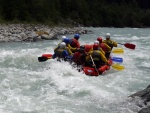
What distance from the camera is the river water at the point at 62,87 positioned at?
7168mm

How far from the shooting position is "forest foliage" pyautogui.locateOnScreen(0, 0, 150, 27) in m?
35.1

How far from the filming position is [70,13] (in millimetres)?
54812

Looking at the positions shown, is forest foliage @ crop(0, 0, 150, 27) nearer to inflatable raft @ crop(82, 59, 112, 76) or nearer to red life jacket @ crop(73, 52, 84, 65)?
red life jacket @ crop(73, 52, 84, 65)

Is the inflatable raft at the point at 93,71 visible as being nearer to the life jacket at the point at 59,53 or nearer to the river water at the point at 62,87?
the river water at the point at 62,87

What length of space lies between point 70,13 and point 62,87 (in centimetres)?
4672

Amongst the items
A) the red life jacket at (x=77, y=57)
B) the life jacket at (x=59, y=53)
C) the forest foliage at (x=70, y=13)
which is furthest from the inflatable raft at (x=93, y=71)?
the forest foliage at (x=70, y=13)

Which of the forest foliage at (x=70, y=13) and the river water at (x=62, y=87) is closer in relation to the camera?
the river water at (x=62, y=87)

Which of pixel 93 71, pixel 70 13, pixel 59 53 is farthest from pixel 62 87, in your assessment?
pixel 70 13

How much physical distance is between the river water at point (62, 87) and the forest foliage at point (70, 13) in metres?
21.8

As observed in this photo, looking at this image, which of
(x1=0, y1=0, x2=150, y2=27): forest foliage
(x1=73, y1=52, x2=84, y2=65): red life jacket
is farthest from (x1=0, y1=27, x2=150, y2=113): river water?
(x1=0, y1=0, x2=150, y2=27): forest foliage

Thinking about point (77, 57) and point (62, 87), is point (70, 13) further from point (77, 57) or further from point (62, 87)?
point (62, 87)

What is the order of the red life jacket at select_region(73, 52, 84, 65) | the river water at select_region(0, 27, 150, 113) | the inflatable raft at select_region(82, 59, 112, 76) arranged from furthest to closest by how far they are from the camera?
the red life jacket at select_region(73, 52, 84, 65) → the inflatable raft at select_region(82, 59, 112, 76) → the river water at select_region(0, 27, 150, 113)

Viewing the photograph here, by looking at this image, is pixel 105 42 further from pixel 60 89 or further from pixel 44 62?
pixel 60 89

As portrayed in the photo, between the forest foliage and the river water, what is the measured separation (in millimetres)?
21838
